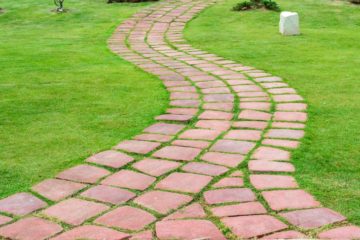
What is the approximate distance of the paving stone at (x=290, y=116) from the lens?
4398 millimetres

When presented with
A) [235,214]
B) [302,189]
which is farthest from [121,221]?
[302,189]

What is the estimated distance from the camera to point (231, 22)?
34.8ft

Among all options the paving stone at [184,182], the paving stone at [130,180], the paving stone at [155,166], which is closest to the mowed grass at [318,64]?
the paving stone at [184,182]

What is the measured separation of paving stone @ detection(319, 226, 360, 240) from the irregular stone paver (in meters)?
1.42

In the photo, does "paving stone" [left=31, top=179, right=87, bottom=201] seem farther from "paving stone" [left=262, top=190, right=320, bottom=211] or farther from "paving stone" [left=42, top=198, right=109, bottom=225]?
"paving stone" [left=262, top=190, right=320, bottom=211]

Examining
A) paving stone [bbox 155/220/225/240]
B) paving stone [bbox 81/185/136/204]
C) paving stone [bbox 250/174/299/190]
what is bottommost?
paving stone [bbox 250/174/299/190]

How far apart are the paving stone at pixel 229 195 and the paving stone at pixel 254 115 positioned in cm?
153

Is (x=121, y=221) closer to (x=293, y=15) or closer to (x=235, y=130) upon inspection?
(x=235, y=130)

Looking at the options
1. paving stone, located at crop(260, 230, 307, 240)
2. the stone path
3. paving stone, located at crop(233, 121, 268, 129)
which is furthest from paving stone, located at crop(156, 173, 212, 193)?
paving stone, located at crop(233, 121, 268, 129)

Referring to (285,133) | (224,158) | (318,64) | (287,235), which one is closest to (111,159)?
(224,158)

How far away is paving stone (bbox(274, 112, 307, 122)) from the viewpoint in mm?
4398

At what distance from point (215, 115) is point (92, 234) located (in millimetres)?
2275

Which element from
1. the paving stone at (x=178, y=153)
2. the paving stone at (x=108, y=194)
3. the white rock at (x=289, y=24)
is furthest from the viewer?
the white rock at (x=289, y=24)

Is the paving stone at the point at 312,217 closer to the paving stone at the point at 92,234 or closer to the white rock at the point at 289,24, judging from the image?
the paving stone at the point at 92,234
